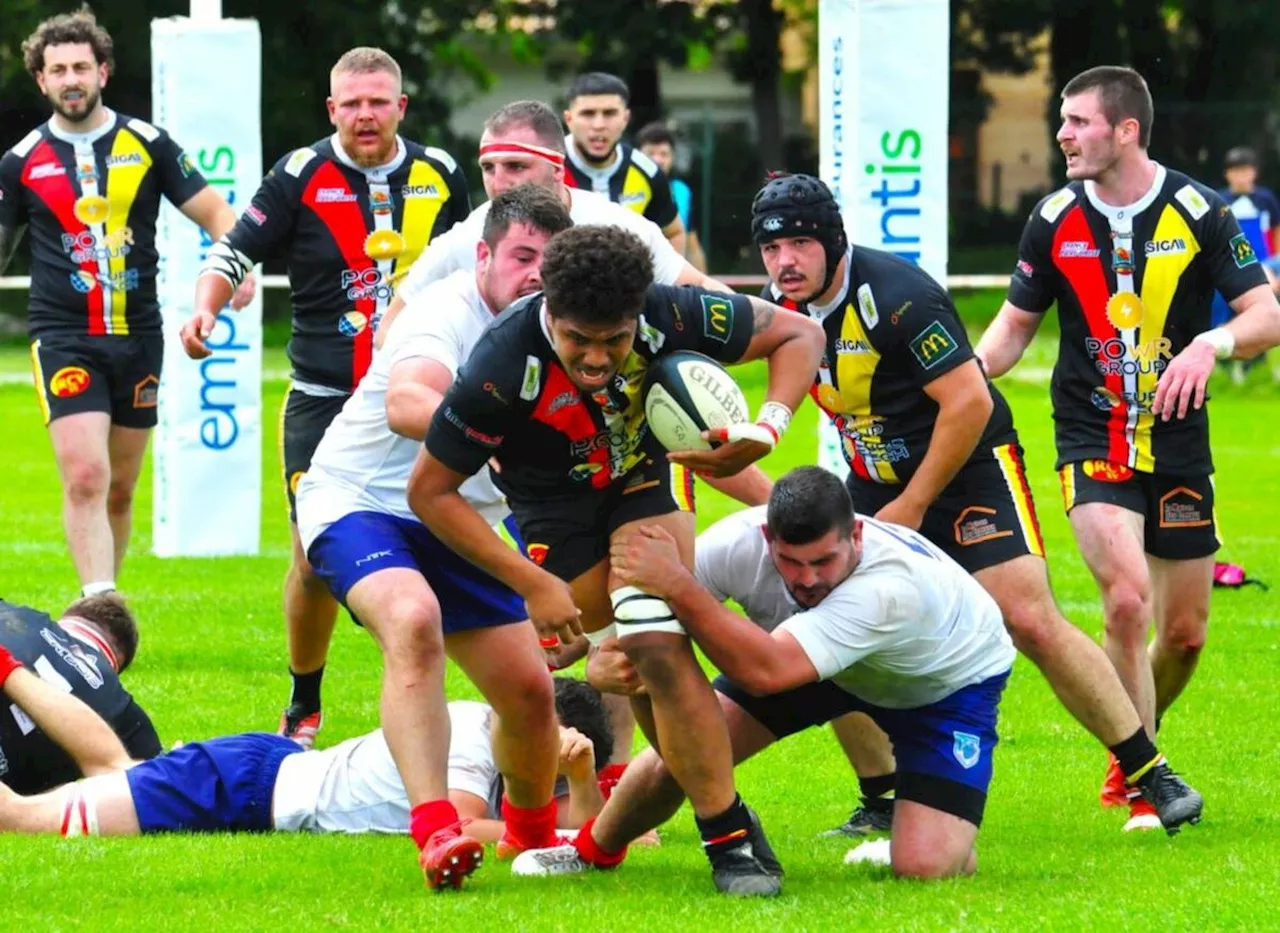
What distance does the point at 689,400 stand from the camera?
5590 millimetres

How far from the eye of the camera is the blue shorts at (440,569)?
20.1 feet

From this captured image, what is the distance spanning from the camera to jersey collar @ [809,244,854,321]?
677 cm

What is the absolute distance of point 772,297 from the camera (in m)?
7.09

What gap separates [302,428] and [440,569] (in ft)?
9.04

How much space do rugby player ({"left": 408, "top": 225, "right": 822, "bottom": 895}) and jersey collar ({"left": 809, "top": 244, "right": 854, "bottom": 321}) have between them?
2.48 ft

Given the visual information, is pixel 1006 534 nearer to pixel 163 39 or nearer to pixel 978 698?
pixel 978 698

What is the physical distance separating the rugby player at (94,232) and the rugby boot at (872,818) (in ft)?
14.6

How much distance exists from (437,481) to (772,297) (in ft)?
5.89

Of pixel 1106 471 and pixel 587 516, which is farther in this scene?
pixel 1106 471

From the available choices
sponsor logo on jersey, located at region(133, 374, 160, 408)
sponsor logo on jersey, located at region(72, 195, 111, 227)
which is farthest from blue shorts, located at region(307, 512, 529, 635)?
sponsor logo on jersey, located at region(72, 195, 111, 227)

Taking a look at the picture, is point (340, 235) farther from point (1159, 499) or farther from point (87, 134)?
point (1159, 499)

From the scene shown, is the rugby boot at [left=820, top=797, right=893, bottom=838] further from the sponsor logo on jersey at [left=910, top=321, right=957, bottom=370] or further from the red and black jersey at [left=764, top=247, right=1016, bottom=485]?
the sponsor logo on jersey at [left=910, top=321, right=957, bottom=370]

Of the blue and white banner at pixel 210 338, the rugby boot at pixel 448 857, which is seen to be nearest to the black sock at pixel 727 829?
the rugby boot at pixel 448 857

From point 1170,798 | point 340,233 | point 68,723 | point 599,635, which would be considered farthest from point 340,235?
point 1170,798
